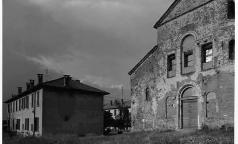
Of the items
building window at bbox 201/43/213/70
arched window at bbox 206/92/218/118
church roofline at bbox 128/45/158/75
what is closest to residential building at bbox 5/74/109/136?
church roofline at bbox 128/45/158/75

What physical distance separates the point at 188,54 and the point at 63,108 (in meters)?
14.5

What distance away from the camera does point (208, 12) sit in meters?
19.8

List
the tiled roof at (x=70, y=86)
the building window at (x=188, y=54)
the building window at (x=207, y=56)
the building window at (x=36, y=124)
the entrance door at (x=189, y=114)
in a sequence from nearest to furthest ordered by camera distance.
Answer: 1. the building window at (x=207, y=56)
2. the entrance door at (x=189, y=114)
3. the building window at (x=188, y=54)
4. the tiled roof at (x=70, y=86)
5. the building window at (x=36, y=124)

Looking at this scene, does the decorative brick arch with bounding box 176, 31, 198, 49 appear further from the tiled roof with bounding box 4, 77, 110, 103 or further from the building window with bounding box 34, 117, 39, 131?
the building window with bounding box 34, 117, 39, 131

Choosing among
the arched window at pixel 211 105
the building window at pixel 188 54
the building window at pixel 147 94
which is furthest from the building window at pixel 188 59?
the building window at pixel 147 94

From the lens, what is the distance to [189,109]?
822 inches

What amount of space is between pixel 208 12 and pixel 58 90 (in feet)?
55.5

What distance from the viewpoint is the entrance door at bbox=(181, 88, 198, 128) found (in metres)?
20.3

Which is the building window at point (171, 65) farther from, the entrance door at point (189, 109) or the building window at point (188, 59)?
the entrance door at point (189, 109)

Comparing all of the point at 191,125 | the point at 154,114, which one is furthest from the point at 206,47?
the point at 154,114

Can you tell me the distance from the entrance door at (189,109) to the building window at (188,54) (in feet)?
4.86

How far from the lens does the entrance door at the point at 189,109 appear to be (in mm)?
20328

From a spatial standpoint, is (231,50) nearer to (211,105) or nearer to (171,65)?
(211,105)

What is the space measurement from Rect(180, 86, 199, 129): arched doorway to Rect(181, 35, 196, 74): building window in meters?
1.37
